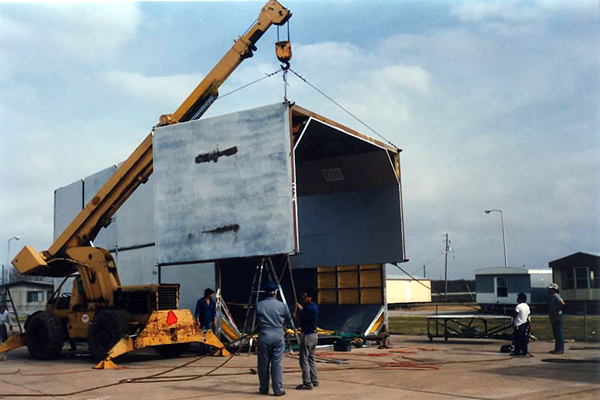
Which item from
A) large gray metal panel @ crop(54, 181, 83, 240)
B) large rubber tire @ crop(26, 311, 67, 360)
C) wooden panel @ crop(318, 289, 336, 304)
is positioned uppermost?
large gray metal panel @ crop(54, 181, 83, 240)

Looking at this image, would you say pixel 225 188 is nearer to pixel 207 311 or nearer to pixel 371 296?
pixel 207 311

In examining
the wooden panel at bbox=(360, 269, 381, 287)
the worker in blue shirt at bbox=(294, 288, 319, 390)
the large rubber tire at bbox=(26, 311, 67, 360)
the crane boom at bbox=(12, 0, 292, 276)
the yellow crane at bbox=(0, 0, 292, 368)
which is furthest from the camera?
the wooden panel at bbox=(360, 269, 381, 287)

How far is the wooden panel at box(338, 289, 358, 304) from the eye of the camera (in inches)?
796

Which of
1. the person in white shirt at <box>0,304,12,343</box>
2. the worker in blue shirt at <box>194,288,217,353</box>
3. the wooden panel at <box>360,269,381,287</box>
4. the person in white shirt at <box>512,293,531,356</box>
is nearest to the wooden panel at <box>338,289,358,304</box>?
the wooden panel at <box>360,269,381,287</box>

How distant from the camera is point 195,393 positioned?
970 cm

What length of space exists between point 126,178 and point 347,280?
7.72m

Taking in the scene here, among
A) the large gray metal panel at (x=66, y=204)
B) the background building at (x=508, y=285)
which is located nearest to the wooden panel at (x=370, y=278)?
the large gray metal panel at (x=66, y=204)

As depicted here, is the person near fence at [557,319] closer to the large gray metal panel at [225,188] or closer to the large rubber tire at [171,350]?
the large gray metal panel at [225,188]

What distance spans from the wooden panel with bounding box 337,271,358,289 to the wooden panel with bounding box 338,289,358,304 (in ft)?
0.42

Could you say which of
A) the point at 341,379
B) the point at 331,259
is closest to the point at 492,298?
the point at 331,259

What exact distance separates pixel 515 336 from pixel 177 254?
8.34 m

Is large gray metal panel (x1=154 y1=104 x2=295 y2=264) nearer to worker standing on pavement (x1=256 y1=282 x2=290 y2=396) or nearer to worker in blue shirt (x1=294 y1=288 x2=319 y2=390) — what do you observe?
→ worker in blue shirt (x1=294 y1=288 x2=319 y2=390)

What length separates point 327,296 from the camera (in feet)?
68.9

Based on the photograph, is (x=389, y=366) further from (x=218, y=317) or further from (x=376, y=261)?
(x=376, y=261)
